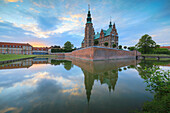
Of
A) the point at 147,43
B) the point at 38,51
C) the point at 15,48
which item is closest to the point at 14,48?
the point at 15,48

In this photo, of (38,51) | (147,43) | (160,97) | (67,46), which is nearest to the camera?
(160,97)

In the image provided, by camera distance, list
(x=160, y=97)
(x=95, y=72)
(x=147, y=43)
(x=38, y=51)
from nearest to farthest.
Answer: (x=160, y=97) → (x=95, y=72) → (x=147, y=43) → (x=38, y=51)

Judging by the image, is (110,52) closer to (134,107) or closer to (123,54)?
(123,54)

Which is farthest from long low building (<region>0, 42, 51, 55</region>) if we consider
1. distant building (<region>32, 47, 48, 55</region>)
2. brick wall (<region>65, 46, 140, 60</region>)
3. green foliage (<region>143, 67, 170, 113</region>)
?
green foliage (<region>143, 67, 170, 113</region>)

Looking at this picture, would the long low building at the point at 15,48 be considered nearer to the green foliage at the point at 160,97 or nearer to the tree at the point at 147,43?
the green foliage at the point at 160,97

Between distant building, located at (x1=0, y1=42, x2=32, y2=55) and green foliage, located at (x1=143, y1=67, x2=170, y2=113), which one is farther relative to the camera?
distant building, located at (x1=0, y1=42, x2=32, y2=55)

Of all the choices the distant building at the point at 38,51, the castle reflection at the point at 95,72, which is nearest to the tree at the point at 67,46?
the distant building at the point at 38,51

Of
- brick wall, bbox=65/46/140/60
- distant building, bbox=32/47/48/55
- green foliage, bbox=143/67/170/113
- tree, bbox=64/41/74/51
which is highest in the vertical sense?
tree, bbox=64/41/74/51

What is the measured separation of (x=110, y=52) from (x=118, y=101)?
97.2 feet

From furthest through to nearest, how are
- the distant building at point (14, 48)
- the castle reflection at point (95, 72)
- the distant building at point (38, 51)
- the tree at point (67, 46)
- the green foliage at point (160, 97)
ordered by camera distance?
the distant building at point (38, 51) → the tree at point (67, 46) → the distant building at point (14, 48) → the castle reflection at point (95, 72) → the green foliage at point (160, 97)

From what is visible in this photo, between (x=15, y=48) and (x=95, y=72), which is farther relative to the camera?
(x=15, y=48)

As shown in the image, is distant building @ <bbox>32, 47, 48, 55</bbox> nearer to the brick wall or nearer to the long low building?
the long low building

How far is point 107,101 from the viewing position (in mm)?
3879

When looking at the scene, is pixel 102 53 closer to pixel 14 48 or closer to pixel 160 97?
pixel 160 97
